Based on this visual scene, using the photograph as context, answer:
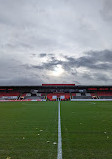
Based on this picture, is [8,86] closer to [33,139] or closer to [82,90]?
[82,90]

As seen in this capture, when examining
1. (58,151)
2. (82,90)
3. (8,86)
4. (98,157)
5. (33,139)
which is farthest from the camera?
(82,90)

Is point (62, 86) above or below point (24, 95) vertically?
above

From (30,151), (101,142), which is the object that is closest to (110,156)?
(101,142)

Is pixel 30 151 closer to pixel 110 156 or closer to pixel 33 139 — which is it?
pixel 33 139

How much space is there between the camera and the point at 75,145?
405cm

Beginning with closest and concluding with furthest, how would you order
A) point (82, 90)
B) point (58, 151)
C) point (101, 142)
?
point (58, 151)
point (101, 142)
point (82, 90)

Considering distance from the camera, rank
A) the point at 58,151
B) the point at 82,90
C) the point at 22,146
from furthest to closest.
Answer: the point at 82,90 → the point at 22,146 → the point at 58,151

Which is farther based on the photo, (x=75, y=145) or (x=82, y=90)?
(x=82, y=90)

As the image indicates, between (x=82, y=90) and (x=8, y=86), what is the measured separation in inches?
1239

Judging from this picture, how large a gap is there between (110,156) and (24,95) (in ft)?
190

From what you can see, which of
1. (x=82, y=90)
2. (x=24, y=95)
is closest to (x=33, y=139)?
(x=24, y=95)

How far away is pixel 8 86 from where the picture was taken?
192 ft

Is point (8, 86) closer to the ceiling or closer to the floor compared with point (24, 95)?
closer to the ceiling

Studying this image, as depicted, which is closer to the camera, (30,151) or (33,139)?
(30,151)
